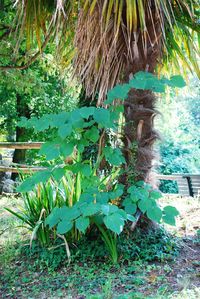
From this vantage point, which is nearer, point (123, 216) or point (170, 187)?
point (123, 216)

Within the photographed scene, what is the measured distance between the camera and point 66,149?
1.73 m

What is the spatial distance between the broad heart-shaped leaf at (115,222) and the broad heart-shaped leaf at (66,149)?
387 millimetres

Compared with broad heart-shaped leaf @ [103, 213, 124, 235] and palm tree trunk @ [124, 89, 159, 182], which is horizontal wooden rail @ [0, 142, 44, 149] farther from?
broad heart-shaped leaf @ [103, 213, 124, 235]

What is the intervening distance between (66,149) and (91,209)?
13.3 inches

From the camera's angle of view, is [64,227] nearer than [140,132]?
Yes

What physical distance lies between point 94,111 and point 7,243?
1.71 meters

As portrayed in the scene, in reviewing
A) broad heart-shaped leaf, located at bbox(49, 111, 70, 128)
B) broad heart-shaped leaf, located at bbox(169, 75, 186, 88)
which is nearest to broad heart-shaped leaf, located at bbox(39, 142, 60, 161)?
broad heart-shaped leaf, located at bbox(49, 111, 70, 128)

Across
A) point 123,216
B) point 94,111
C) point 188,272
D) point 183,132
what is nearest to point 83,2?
point 94,111

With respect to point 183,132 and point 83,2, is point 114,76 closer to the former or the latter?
point 83,2

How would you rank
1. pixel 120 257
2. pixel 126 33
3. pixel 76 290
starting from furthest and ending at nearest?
pixel 126 33
pixel 120 257
pixel 76 290

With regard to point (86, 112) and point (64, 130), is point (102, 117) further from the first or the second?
point (64, 130)

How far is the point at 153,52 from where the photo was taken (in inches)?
103

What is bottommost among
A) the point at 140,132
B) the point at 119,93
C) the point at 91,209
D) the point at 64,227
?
the point at 64,227

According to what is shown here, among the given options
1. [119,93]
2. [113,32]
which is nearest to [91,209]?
[119,93]
